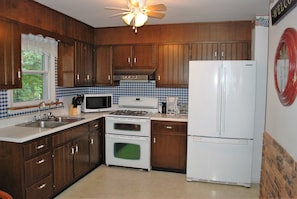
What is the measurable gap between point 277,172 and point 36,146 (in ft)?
7.95

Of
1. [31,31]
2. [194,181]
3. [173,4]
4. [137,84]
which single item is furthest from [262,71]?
[31,31]

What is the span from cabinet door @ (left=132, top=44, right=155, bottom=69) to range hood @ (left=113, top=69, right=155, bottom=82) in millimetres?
80

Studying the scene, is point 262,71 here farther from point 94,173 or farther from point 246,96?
point 94,173

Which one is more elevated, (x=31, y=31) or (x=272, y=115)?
(x=31, y=31)

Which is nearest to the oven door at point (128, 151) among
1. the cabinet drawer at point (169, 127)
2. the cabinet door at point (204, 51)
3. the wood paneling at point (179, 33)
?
the cabinet drawer at point (169, 127)

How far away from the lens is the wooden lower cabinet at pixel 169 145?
13.0 feet

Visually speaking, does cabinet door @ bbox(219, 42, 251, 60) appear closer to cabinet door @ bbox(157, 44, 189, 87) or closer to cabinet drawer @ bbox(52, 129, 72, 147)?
cabinet door @ bbox(157, 44, 189, 87)

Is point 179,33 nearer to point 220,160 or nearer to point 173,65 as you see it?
point 173,65

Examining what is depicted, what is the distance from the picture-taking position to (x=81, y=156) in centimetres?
369

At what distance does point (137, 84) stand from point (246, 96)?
6.78ft

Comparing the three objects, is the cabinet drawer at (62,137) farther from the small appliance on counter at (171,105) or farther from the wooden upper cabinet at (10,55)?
the small appliance on counter at (171,105)

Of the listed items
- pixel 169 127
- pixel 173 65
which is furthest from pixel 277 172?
pixel 173 65

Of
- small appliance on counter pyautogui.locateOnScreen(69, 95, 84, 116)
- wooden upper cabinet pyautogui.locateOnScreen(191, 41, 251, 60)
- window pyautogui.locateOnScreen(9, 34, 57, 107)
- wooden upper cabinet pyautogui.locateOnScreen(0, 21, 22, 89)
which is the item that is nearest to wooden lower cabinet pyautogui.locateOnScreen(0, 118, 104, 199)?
small appliance on counter pyautogui.locateOnScreen(69, 95, 84, 116)

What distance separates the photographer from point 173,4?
321 centimetres
